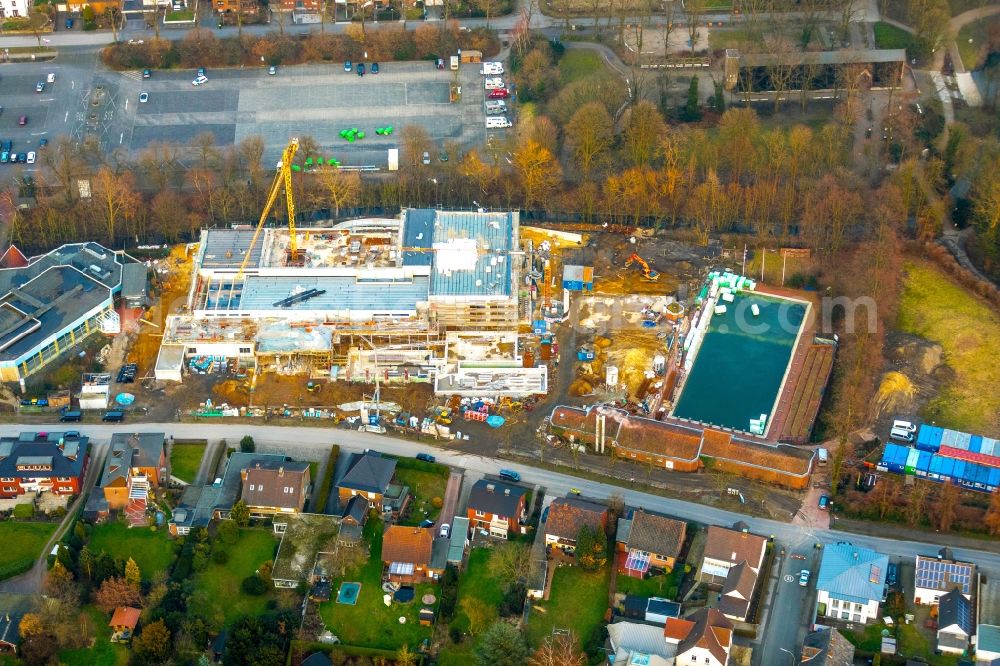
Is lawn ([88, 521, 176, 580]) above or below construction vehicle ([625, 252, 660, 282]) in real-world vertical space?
below

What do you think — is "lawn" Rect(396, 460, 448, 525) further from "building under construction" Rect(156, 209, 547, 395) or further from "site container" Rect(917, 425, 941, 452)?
"site container" Rect(917, 425, 941, 452)

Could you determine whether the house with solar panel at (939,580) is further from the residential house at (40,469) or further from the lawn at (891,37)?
the lawn at (891,37)

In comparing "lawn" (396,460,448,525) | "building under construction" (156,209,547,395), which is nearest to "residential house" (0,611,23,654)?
"lawn" (396,460,448,525)

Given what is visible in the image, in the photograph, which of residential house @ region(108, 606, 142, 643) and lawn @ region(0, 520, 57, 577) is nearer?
residential house @ region(108, 606, 142, 643)

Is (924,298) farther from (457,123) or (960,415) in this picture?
(457,123)

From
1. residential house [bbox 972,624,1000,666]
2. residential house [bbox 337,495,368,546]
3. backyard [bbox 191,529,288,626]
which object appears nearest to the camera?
residential house [bbox 972,624,1000,666]

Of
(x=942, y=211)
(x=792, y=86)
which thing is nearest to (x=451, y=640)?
(x=942, y=211)

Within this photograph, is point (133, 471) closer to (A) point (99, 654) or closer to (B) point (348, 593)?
(A) point (99, 654)
